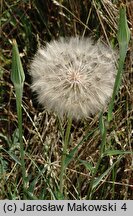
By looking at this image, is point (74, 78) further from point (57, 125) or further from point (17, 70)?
point (57, 125)

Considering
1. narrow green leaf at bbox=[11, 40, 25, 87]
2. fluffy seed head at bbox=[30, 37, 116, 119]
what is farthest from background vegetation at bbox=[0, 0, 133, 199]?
narrow green leaf at bbox=[11, 40, 25, 87]

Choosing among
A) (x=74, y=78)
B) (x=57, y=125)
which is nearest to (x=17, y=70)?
(x=74, y=78)

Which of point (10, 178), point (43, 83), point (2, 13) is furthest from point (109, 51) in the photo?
point (2, 13)

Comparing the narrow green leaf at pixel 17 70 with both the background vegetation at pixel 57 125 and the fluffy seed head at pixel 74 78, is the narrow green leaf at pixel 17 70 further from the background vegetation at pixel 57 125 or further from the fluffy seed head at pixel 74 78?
the background vegetation at pixel 57 125

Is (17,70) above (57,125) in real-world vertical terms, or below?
above

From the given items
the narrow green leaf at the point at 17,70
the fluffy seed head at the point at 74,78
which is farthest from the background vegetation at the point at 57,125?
the narrow green leaf at the point at 17,70

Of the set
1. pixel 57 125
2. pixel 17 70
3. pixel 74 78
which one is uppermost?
pixel 17 70
